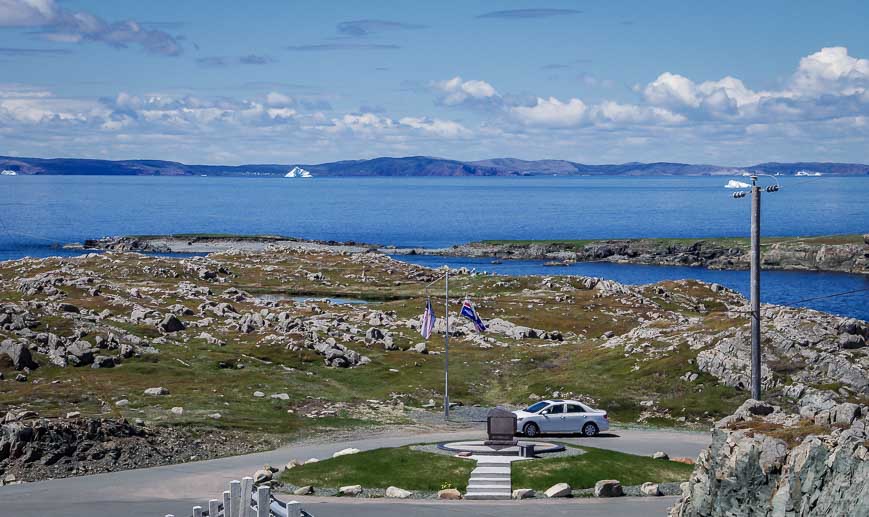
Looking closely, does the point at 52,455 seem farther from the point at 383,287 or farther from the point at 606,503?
the point at 383,287

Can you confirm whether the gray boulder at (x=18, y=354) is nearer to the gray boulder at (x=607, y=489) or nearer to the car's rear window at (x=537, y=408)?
the car's rear window at (x=537, y=408)

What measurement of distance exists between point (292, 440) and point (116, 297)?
4300 centimetres

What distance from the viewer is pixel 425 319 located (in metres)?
56.9

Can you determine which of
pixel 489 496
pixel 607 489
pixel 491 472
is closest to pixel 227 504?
pixel 489 496

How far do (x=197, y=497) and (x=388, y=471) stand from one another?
24.4ft

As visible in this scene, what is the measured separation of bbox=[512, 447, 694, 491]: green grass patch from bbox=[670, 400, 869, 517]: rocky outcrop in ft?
35.5

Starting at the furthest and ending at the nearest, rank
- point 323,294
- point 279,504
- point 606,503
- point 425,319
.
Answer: point 323,294 → point 425,319 → point 606,503 → point 279,504

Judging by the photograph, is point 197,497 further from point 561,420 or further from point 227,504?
point 561,420

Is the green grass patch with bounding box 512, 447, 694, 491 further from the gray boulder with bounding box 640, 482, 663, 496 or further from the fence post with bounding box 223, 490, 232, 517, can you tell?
the fence post with bounding box 223, 490, 232, 517

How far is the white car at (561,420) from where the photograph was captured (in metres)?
52.1

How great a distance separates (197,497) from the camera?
3853 cm

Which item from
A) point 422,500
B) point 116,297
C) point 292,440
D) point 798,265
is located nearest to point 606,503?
point 422,500

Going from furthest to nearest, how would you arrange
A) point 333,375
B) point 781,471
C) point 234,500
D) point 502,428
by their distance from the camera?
point 333,375
point 502,428
point 781,471
point 234,500

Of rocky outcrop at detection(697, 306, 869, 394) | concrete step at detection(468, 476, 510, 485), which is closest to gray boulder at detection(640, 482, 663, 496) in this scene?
concrete step at detection(468, 476, 510, 485)
